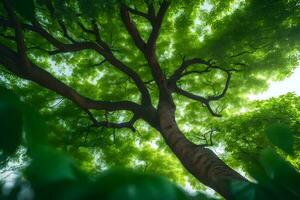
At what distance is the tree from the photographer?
622 cm

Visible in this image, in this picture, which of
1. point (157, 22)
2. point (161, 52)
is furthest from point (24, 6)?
point (161, 52)

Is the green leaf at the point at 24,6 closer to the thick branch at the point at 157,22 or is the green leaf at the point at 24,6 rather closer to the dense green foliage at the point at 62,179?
the dense green foliage at the point at 62,179

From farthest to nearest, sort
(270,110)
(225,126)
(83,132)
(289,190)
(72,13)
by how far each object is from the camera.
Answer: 1. (83,132)
2. (225,126)
3. (270,110)
4. (72,13)
5. (289,190)

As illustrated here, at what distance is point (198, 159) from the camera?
17.8ft

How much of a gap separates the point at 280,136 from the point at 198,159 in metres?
4.86

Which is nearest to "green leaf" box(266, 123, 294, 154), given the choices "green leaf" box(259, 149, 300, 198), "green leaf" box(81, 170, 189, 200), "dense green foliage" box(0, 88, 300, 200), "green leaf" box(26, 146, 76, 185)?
"green leaf" box(259, 149, 300, 198)

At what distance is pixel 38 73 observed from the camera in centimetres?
608

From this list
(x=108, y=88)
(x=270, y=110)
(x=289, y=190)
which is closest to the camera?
(x=289, y=190)

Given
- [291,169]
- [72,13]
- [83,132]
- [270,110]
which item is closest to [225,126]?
[270,110]

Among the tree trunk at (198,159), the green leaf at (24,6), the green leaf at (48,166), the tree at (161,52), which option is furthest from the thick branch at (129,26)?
the green leaf at (48,166)

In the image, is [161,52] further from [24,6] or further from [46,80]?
[24,6]

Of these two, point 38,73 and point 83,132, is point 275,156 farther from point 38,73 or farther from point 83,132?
point 83,132

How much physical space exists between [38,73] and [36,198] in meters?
6.13

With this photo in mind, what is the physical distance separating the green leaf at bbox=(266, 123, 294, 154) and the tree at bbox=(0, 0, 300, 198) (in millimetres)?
4308
